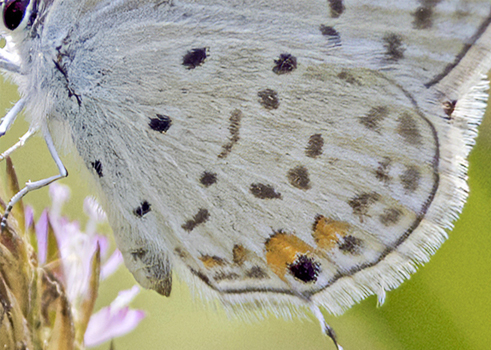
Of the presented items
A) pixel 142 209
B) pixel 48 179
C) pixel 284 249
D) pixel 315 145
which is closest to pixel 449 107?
pixel 315 145

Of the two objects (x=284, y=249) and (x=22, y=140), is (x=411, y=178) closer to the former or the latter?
(x=284, y=249)

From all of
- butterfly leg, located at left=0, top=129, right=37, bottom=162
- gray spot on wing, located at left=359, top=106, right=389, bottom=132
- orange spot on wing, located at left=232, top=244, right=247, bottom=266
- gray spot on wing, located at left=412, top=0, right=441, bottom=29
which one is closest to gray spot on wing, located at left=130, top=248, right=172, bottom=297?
orange spot on wing, located at left=232, top=244, right=247, bottom=266

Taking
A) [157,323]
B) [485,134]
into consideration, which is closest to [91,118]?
[157,323]

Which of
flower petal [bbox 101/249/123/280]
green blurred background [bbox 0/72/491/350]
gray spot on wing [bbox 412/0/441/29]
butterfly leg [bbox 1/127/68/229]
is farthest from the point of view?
green blurred background [bbox 0/72/491/350]

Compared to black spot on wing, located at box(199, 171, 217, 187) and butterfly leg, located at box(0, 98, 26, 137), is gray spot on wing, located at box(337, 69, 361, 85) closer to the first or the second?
black spot on wing, located at box(199, 171, 217, 187)

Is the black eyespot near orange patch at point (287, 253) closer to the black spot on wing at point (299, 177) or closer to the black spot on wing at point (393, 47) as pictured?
the black spot on wing at point (299, 177)

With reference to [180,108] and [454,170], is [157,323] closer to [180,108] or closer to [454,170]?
[180,108]

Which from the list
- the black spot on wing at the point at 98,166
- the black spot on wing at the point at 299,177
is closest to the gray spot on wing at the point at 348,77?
the black spot on wing at the point at 299,177
